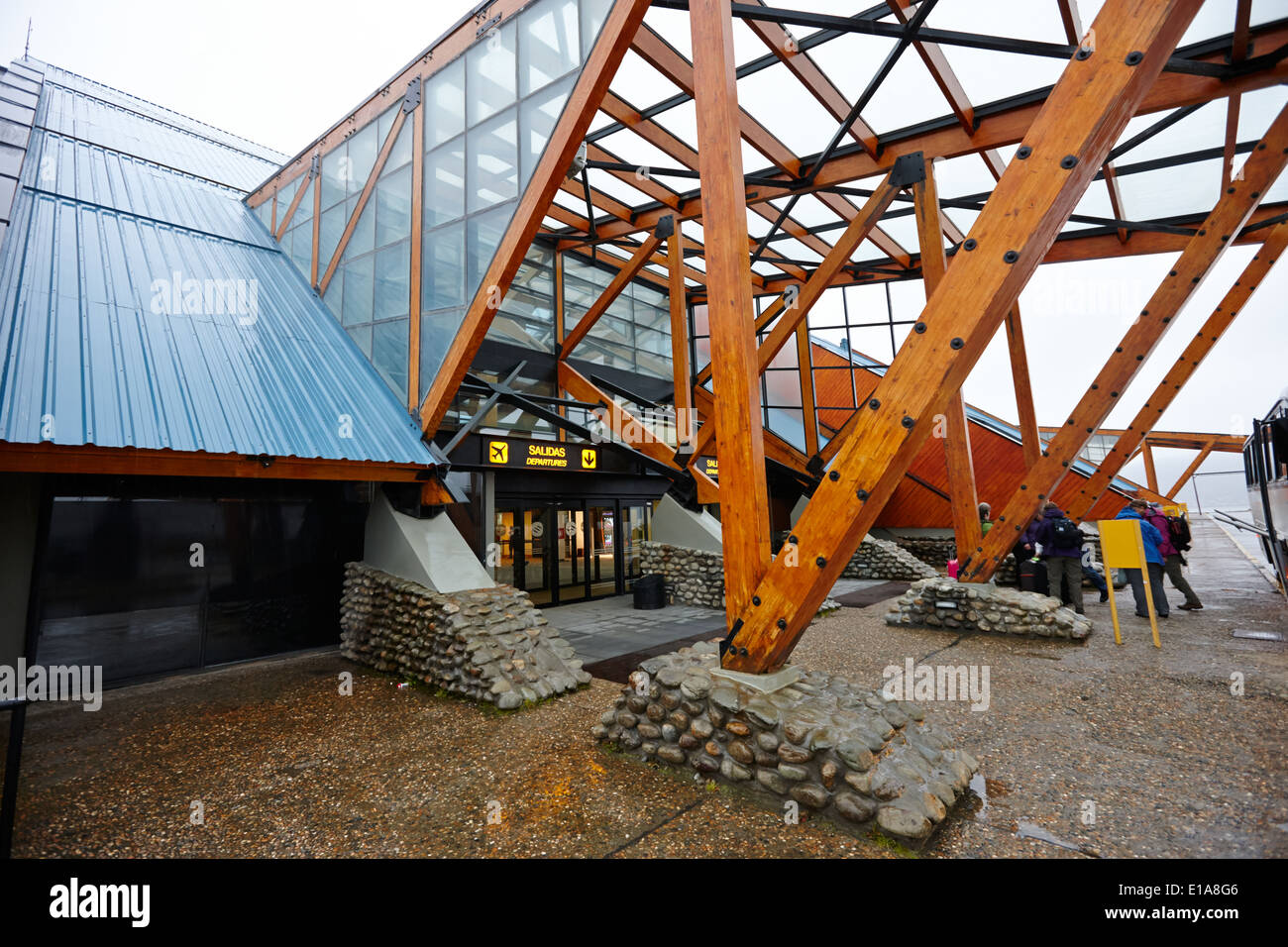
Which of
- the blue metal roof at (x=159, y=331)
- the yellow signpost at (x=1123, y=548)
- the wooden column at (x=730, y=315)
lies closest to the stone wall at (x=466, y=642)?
the blue metal roof at (x=159, y=331)

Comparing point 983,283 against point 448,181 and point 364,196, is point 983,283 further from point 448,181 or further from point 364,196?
point 364,196

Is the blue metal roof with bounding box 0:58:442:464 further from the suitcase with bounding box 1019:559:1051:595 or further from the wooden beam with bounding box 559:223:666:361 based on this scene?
the suitcase with bounding box 1019:559:1051:595

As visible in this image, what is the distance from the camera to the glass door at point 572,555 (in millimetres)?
13734

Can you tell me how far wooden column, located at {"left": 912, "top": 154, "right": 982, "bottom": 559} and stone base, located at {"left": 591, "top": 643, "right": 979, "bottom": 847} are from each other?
233 inches

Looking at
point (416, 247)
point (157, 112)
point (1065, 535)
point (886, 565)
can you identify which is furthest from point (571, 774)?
point (157, 112)

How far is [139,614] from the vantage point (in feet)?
26.5

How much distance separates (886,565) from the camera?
16.3 meters

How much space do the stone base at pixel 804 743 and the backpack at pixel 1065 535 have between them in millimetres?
6671

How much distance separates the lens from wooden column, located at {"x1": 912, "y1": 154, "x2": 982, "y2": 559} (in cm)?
910

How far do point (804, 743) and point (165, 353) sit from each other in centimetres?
935

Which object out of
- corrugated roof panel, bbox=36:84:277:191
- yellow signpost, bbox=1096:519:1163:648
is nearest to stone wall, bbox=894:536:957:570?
yellow signpost, bbox=1096:519:1163:648

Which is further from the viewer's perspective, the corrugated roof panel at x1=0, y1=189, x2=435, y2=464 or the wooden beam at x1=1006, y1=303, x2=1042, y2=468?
the wooden beam at x1=1006, y1=303, x2=1042, y2=468
